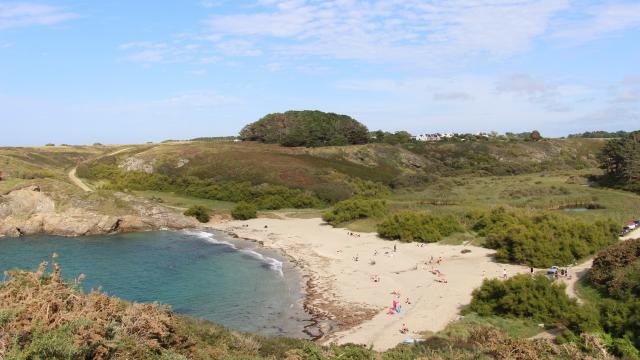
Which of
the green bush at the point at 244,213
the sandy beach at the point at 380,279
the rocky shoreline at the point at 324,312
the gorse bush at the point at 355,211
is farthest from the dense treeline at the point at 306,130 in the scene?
Answer: the rocky shoreline at the point at 324,312

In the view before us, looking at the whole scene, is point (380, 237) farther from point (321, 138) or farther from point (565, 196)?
point (321, 138)

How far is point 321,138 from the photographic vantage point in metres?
122

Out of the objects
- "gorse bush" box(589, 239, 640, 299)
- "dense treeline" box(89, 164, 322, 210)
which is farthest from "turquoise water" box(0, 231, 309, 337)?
"dense treeline" box(89, 164, 322, 210)

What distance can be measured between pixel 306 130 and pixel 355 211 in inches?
2563

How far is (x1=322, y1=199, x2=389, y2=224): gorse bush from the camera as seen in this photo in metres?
55.5

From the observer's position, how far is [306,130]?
11850 cm

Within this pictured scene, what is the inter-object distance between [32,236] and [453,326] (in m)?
46.9

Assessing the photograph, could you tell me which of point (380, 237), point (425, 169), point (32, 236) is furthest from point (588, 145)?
point (32, 236)

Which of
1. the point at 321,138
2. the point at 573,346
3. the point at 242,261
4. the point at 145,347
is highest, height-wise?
the point at 321,138

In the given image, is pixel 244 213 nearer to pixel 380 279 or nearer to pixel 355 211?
pixel 355 211

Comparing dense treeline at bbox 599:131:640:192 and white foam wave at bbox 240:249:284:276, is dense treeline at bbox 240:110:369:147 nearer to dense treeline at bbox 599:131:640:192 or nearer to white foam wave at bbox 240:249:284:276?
dense treeline at bbox 599:131:640:192

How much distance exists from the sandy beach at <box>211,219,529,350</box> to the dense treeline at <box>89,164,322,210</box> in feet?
59.2

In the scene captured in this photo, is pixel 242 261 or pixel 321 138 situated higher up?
pixel 321 138

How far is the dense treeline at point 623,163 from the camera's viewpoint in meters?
69.2
